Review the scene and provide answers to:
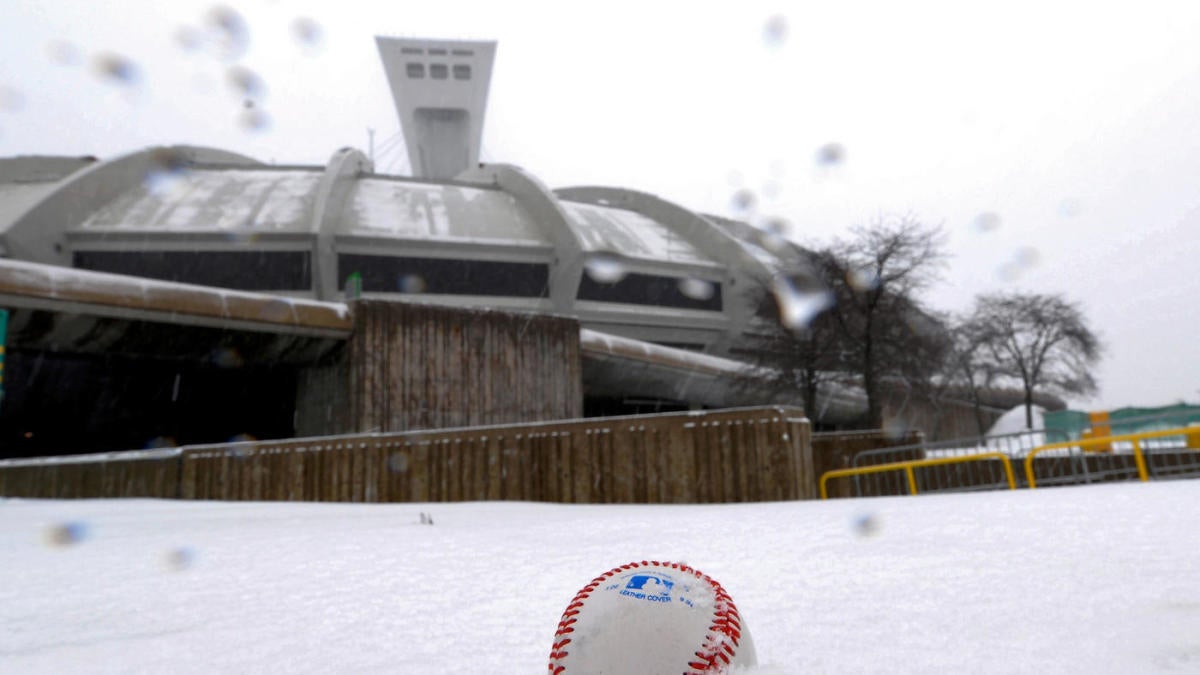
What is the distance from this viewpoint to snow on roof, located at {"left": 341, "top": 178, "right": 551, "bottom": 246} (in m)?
36.0

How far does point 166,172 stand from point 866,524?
4494 cm

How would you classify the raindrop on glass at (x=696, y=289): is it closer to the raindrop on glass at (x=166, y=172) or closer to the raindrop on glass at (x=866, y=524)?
the raindrop on glass at (x=166, y=172)

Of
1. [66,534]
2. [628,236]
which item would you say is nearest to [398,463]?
[66,534]

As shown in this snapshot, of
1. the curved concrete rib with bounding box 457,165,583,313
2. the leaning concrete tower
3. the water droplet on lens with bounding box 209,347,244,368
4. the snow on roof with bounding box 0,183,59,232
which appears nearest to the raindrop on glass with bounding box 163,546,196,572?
the water droplet on lens with bounding box 209,347,244,368

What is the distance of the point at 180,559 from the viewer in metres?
5.41

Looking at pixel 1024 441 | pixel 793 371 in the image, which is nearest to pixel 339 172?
pixel 793 371

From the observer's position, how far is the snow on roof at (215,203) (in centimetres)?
3425

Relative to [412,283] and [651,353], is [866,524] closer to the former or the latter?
[651,353]

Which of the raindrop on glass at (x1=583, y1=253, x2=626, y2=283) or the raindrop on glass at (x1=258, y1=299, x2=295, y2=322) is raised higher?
the raindrop on glass at (x1=583, y1=253, x2=626, y2=283)

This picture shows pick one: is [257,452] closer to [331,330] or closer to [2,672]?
[331,330]

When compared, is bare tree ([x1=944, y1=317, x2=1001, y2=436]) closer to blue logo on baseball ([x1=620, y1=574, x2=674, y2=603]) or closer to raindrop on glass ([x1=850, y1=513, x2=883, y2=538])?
raindrop on glass ([x1=850, y1=513, x2=883, y2=538])

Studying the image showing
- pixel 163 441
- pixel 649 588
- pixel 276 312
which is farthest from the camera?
pixel 163 441

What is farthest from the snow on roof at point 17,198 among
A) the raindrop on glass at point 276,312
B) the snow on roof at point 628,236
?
the snow on roof at point 628,236

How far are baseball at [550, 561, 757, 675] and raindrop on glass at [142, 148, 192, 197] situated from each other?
4291 centimetres
